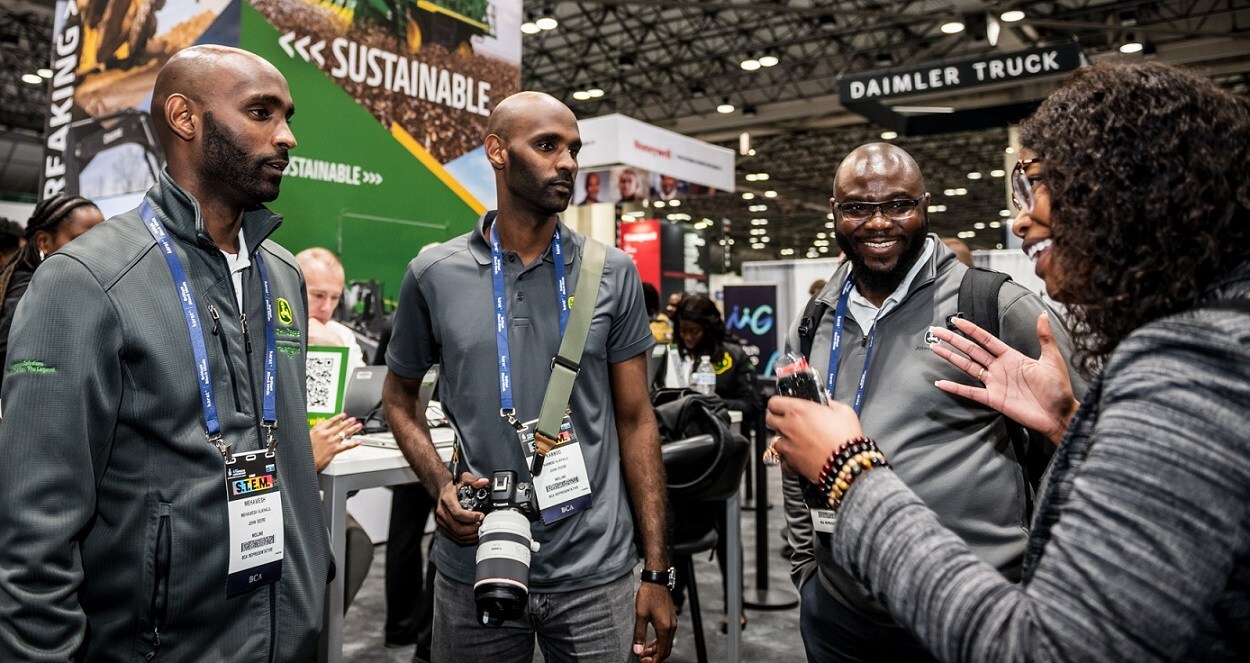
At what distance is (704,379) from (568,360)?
2.96 metres

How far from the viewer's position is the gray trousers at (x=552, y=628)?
1668 millimetres

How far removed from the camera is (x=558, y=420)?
1.67 meters

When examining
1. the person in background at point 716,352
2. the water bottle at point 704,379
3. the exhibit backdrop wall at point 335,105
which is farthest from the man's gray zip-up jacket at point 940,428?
the exhibit backdrop wall at point 335,105

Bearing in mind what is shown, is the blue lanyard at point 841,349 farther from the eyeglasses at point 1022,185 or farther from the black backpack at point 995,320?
the eyeglasses at point 1022,185

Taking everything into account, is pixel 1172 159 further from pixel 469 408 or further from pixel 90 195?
pixel 90 195

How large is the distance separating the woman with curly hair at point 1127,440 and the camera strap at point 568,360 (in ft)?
2.46

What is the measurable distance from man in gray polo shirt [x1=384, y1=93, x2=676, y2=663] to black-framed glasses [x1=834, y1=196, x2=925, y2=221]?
0.53 metres

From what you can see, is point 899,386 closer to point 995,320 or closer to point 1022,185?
point 995,320

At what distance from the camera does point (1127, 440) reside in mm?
717

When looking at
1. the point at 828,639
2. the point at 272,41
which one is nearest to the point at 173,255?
the point at 828,639

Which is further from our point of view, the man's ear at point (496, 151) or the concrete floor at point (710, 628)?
the concrete floor at point (710, 628)

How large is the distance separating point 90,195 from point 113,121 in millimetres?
489

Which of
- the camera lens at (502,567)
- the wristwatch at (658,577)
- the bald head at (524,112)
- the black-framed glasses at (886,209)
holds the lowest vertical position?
the wristwatch at (658,577)

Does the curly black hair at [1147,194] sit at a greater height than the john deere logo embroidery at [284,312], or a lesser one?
greater
